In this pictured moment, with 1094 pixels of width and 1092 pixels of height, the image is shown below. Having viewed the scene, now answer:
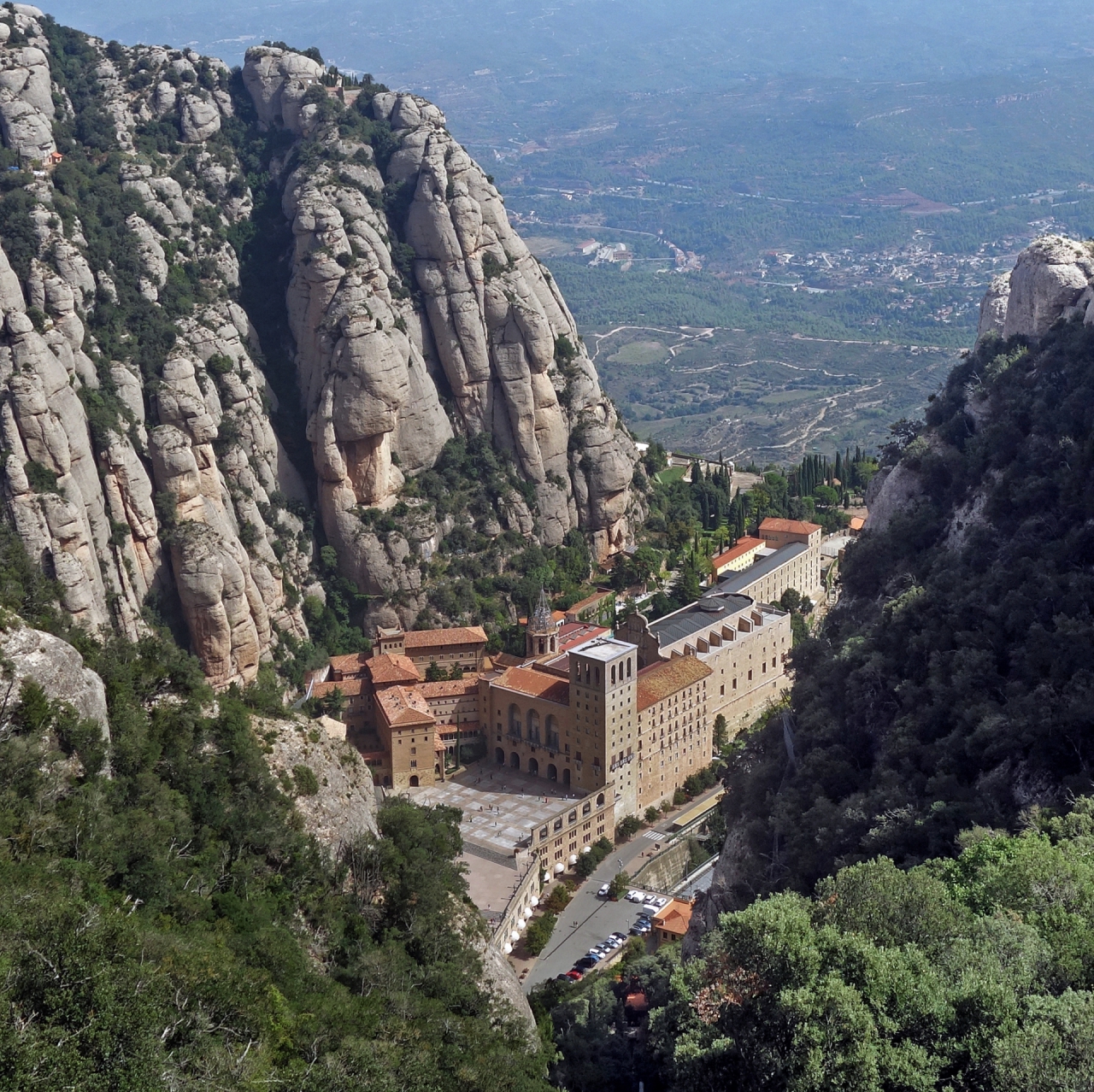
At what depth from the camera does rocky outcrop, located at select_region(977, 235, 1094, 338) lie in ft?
194

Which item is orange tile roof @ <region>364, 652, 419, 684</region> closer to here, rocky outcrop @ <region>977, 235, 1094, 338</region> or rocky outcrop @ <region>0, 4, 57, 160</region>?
rocky outcrop @ <region>977, 235, 1094, 338</region>

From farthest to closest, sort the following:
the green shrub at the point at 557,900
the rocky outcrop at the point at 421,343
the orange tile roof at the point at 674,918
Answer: the rocky outcrop at the point at 421,343 → the green shrub at the point at 557,900 → the orange tile roof at the point at 674,918

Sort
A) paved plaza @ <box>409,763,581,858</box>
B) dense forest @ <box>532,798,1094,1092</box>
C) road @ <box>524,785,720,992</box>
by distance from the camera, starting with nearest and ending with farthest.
Answer: dense forest @ <box>532,798,1094,1092</box> < road @ <box>524,785,720,992</box> < paved plaza @ <box>409,763,581,858</box>

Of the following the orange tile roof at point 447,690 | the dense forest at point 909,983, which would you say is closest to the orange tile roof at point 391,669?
the orange tile roof at point 447,690

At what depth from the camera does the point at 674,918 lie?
55438mm

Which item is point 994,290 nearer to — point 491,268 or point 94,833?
point 491,268

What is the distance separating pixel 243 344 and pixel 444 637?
62.6ft

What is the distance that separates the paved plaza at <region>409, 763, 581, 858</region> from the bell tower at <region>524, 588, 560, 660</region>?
6.20 meters

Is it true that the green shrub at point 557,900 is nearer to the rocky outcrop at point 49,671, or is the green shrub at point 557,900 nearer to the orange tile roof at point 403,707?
the orange tile roof at point 403,707

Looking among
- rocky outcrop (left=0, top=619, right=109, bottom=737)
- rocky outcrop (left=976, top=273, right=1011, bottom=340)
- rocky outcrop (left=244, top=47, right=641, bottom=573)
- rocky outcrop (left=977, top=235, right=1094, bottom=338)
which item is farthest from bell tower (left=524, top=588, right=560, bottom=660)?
rocky outcrop (left=0, top=619, right=109, bottom=737)

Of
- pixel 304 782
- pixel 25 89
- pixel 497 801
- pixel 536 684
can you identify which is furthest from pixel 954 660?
pixel 25 89

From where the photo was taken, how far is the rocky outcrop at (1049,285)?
2324 inches

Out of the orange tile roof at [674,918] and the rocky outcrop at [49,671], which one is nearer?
the rocky outcrop at [49,671]

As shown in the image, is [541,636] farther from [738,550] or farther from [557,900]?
[738,550]
